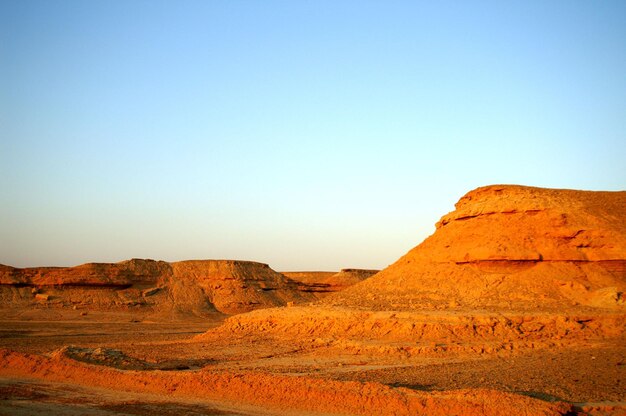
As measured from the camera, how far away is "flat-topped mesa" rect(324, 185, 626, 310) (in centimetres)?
1939

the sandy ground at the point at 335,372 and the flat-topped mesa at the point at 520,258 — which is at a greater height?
the flat-topped mesa at the point at 520,258

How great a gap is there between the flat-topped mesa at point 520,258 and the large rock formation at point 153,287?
23.9 m

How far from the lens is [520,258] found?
2053cm

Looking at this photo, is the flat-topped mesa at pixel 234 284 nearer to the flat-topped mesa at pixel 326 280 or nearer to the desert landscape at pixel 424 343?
the flat-topped mesa at pixel 326 280

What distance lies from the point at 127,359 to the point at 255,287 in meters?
35.4

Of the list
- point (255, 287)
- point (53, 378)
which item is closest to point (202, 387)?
point (53, 378)

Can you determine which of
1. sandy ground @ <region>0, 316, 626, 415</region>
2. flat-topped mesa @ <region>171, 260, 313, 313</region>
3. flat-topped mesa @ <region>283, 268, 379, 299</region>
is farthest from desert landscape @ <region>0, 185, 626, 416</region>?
flat-topped mesa @ <region>283, 268, 379, 299</region>

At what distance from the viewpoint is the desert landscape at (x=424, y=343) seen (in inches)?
365

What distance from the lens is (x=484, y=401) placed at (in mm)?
8602

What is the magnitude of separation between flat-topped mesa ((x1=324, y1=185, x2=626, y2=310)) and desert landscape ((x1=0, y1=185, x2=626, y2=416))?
0.19ft

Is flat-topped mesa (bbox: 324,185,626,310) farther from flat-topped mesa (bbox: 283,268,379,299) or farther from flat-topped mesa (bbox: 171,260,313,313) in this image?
flat-topped mesa (bbox: 283,268,379,299)

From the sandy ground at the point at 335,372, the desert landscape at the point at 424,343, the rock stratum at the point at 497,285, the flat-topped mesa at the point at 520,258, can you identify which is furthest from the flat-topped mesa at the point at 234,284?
the flat-topped mesa at the point at 520,258

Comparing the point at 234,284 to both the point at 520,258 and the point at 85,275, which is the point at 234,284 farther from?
the point at 520,258

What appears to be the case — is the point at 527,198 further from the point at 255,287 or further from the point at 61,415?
the point at 255,287
